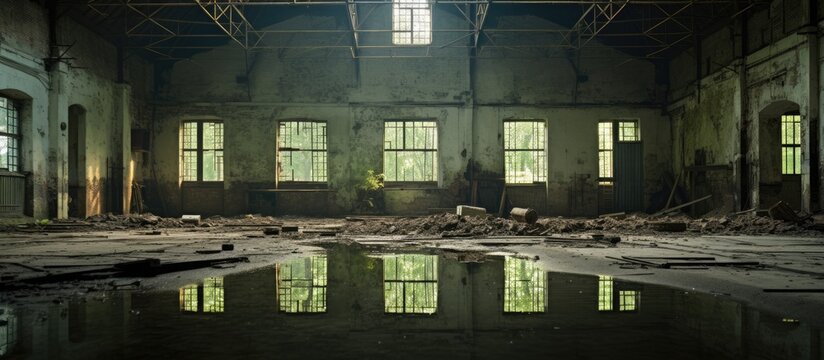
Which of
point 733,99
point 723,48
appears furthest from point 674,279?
point 723,48

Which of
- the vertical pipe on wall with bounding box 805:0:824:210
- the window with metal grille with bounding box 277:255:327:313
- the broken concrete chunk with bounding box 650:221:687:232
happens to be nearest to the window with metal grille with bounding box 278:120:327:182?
the broken concrete chunk with bounding box 650:221:687:232

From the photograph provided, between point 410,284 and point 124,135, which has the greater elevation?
point 124,135

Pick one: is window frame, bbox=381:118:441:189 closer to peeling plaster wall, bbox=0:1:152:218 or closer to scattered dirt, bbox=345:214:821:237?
scattered dirt, bbox=345:214:821:237

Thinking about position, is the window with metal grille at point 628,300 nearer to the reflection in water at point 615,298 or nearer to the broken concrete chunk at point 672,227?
the reflection in water at point 615,298

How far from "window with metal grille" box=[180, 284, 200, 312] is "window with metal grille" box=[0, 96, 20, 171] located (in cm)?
1074

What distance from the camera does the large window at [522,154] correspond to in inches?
785

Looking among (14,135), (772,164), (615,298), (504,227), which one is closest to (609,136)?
(772,164)

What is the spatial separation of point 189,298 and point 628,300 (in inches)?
124

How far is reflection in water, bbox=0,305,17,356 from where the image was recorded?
2979mm

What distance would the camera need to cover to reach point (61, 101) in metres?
14.4

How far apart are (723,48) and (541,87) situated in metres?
5.52

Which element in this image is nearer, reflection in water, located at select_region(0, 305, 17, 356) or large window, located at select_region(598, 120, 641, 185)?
reflection in water, located at select_region(0, 305, 17, 356)

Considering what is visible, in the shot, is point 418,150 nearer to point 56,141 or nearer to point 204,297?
point 56,141

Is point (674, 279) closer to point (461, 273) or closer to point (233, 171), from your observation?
point (461, 273)
